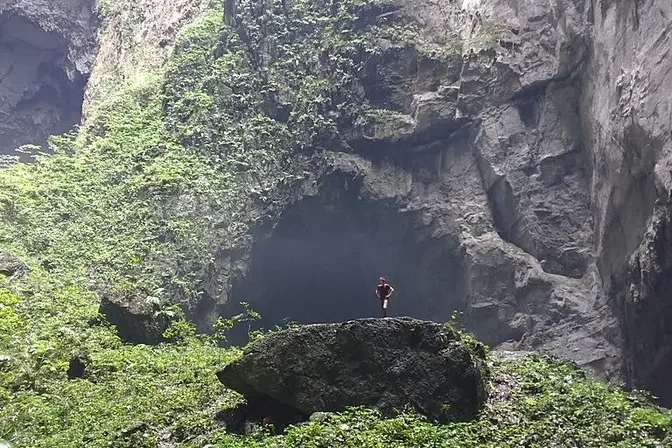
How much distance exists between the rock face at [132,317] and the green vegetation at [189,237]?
0.28 m

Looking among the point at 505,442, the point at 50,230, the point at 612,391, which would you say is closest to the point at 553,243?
the point at 612,391

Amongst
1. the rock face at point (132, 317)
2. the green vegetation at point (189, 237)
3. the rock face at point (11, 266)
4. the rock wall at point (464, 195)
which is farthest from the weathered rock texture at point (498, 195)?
the rock face at point (11, 266)

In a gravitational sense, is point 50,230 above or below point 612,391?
above

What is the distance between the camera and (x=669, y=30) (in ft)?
39.1

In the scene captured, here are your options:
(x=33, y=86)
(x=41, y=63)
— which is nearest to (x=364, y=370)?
(x=33, y=86)

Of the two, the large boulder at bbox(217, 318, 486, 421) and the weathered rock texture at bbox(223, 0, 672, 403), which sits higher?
the weathered rock texture at bbox(223, 0, 672, 403)

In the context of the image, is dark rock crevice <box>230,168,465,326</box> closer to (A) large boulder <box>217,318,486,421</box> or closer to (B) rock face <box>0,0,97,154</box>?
(A) large boulder <box>217,318,486,421</box>

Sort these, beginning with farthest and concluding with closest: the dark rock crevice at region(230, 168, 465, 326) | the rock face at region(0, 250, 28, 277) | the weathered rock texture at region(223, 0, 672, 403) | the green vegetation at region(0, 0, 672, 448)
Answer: the dark rock crevice at region(230, 168, 465, 326) → the weathered rock texture at region(223, 0, 672, 403) → the rock face at region(0, 250, 28, 277) → the green vegetation at region(0, 0, 672, 448)

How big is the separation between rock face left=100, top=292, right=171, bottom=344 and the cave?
74.7ft

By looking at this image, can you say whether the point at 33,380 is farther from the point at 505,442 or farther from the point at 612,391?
the point at 612,391

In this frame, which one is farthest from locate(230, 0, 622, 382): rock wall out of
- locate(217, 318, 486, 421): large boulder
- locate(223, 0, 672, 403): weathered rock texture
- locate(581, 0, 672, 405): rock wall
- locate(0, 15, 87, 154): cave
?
locate(0, 15, 87, 154): cave

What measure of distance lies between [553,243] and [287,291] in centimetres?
881

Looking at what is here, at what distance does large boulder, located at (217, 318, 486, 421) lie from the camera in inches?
303

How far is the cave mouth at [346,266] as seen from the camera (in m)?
18.8
